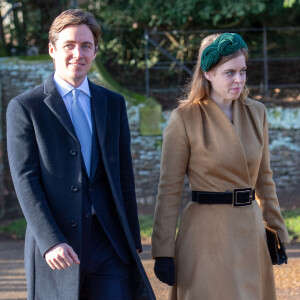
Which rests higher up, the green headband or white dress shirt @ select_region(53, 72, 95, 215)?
the green headband

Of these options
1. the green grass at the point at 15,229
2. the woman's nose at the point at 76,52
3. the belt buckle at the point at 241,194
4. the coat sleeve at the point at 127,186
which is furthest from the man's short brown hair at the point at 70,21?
the green grass at the point at 15,229

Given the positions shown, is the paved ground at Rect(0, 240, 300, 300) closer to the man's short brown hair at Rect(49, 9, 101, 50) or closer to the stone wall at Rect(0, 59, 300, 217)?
the stone wall at Rect(0, 59, 300, 217)

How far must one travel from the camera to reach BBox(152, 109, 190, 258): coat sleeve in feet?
11.2

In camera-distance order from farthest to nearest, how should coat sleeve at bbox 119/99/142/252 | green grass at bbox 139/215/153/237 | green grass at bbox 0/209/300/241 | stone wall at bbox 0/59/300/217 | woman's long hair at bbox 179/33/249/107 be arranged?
stone wall at bbox 0/59/300/217 → green grass at bbox 139/215/153/237 → green grass at bbox 0/209/300/241 → woman's long hair at bbox 179/33/249/107 → coat sleeve at bbox 119/99/142/252

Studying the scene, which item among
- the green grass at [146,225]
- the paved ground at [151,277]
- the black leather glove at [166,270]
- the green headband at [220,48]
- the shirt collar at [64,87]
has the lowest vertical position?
the green grass at [146,225]

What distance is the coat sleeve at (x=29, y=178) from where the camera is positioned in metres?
2.81

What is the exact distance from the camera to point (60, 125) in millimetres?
2984

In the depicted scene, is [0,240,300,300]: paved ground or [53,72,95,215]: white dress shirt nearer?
[53,72,95,215]: white dress shirt

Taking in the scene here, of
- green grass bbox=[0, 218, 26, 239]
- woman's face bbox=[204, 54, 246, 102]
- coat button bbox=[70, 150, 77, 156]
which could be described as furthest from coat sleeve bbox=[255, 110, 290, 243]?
green grass bbox=[0, 218, 26, 239]

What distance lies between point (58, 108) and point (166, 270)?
→ 109 cm

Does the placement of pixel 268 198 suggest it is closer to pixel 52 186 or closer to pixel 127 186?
pixel 127 186

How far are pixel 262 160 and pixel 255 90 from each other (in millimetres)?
9477

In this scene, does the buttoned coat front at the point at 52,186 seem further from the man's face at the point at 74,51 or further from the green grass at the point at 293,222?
the green grass at the point at 293,222

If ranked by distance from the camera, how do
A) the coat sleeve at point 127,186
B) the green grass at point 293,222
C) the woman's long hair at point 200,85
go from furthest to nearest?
the green grass at point 293,222 < the woman's long hair at point 200,85 < the coat sleeve at point 127,186
